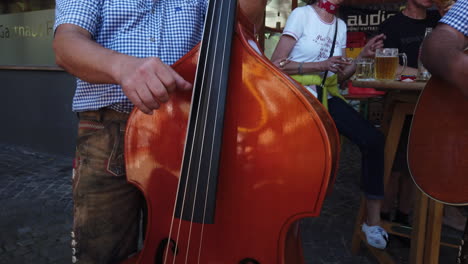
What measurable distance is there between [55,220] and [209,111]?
2683 millimetres

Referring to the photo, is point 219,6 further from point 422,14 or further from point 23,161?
point 23,161

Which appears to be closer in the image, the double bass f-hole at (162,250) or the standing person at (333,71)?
the double bass f-hole at (162,250)

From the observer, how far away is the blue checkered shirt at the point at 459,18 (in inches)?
54.1

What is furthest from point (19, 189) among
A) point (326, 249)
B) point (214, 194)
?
point (214, 194)

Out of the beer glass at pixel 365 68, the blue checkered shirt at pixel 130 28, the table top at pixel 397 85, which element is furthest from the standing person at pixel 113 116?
the beer glass at pixel 365 68

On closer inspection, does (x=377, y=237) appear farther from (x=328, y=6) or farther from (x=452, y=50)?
(x=328, y=6)

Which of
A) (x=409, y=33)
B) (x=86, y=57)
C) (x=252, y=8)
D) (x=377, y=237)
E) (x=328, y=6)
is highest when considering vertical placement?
(x=328, y=6)

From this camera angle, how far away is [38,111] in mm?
5223

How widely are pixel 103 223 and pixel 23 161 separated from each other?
429 cm

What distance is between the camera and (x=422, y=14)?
2.86 m

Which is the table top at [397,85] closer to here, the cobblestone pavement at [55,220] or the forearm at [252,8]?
the forearm at [252,8]

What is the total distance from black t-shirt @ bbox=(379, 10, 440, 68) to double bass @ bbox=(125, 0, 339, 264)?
2180 mm

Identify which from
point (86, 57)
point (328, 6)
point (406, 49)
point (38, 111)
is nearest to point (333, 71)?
point (328, 6)

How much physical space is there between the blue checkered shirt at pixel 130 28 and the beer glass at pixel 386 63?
48.6 inches
